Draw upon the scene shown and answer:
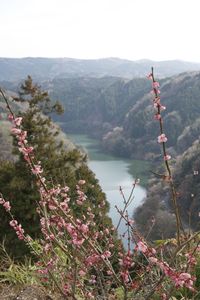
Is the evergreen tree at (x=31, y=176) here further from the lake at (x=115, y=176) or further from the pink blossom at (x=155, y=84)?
the lake at (x=115, y=176)

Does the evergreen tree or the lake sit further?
the lake

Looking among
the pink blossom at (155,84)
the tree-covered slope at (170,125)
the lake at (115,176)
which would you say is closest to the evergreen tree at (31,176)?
the pink blossom at (155,84)

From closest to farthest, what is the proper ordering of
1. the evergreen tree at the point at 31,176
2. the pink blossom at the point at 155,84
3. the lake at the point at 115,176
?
1. the pink blossom at the point at 155,84
2. the evergreen tree at the point at 31,176
3. the lake at the point at 115,176

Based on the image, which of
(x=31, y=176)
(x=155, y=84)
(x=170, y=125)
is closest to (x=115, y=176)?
(x=170, y=125)

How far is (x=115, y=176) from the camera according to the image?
92812mm

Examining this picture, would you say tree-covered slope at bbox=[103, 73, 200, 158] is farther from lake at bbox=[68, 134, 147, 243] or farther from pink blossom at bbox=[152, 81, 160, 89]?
pink blossom at bbox=[152, 81, 160, 89]

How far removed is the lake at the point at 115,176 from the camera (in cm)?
6601

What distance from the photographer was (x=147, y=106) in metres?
163

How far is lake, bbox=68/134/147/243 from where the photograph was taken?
6601 centimetres

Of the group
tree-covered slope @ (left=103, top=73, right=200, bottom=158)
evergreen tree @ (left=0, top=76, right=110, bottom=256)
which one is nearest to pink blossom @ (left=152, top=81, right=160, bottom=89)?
evergreen tree @ (left=0, top=76, right=110, bottom=256)

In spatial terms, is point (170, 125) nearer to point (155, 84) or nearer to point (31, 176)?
point (31, 176)

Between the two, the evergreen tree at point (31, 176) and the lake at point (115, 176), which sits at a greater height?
the evergreen tree at point (31, 176)

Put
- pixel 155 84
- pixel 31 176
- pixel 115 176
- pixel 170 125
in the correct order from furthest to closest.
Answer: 1. pixel 170 125
2. pixel 115 176
3. pixel 31 176
4. pixel 155 84

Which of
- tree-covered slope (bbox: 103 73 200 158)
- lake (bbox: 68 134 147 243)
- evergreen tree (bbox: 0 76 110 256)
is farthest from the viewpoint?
tree-covered slope (bbox: 103 73 200 158)
